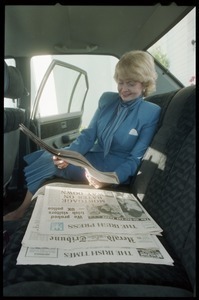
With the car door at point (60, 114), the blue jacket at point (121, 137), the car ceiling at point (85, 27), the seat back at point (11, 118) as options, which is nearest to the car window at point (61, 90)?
the car door at point (60, 114)

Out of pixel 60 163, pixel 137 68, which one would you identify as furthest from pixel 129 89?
pixel 60 163

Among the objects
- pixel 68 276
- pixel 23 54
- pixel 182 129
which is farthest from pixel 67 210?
pixel 23 54

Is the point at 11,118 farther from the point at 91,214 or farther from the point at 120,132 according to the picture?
the point at 91,214

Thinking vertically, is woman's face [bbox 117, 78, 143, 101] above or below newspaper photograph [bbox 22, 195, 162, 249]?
above

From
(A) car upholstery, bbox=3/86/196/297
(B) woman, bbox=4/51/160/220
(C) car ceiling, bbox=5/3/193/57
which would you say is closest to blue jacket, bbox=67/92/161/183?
(B) woman, bbox=4/51/160/220

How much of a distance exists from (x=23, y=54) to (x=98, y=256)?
215 centimetres

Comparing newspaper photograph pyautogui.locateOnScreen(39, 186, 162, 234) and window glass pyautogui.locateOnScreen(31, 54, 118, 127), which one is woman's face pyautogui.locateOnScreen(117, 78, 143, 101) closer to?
window glass pyautogui.locateOnScreen(31, 54, 118, 127)

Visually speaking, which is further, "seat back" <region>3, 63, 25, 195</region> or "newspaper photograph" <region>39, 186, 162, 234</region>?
"seat back" <region>3, 63, 25, 195</region>

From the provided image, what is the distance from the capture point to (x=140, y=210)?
1.11 m

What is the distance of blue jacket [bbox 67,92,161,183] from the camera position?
5.10 feet

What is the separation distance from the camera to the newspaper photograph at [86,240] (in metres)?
0.81

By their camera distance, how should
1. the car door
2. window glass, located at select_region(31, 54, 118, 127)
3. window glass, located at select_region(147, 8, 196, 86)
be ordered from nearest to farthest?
window glass, located at select_region(147, 8, 196, 86)
the car door
window glass, located at select_region(31, 54, 118, 127)

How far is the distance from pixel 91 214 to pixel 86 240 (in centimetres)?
19

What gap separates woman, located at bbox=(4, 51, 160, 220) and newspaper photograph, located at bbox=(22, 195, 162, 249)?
0.67 meters
